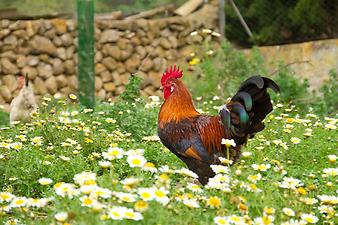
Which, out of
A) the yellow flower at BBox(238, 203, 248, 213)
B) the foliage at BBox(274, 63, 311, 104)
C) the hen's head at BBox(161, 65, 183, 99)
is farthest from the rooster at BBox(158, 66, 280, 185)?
the foliage at BBox(274, 63, 311, 104)

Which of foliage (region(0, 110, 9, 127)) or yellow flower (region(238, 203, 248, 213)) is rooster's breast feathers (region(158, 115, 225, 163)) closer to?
yellow flower (region(238, 203, 248, 213))

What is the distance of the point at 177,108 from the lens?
4871mm

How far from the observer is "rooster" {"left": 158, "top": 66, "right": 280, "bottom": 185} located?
4.57 meters

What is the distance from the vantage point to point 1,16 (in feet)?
35.1

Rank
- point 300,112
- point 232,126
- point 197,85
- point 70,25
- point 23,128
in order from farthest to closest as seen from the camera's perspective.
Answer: point 70,25
point 197,85
point 300,112
point 23,128
point 232,126

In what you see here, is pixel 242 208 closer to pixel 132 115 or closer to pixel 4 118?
pixel 132 115

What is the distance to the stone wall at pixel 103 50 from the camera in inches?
428

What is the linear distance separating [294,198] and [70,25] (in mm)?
8423

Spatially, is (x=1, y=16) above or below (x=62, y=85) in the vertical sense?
above

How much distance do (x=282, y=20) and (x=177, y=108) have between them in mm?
6858

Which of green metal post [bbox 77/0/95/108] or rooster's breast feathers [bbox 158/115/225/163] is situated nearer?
rooster's breast feathers [bbox 158/115/225/163]

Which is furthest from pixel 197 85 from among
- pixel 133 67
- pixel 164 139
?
pixel 164 139

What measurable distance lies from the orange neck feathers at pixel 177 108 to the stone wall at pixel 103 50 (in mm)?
5924

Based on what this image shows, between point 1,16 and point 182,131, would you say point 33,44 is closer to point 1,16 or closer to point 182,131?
point 1,16
